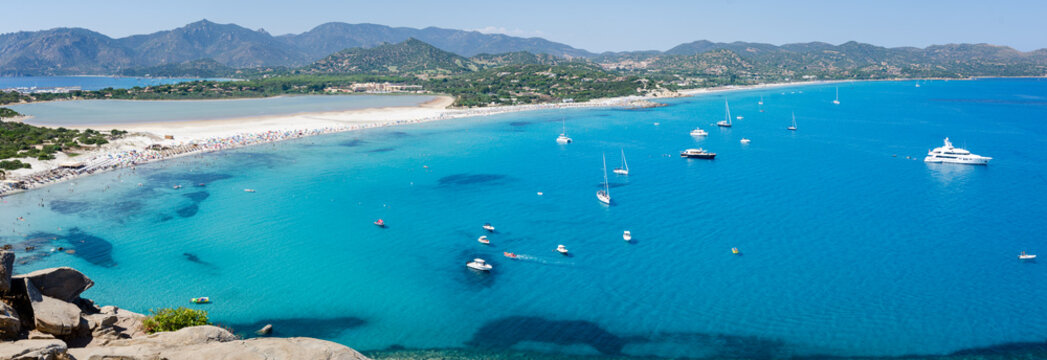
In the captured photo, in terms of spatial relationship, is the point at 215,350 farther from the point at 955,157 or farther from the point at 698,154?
the point at 955,157

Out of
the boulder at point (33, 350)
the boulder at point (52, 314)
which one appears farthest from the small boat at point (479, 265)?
the boulder at point (33, 350)

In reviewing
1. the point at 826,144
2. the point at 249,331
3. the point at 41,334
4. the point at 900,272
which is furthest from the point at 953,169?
the point at 41,334

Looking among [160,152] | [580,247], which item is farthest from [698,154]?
[160,152]

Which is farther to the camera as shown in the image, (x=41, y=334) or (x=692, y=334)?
(x=692, y=334)

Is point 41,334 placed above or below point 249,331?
above

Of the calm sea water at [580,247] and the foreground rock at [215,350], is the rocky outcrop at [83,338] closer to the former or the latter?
the foreground rock at [215,350]

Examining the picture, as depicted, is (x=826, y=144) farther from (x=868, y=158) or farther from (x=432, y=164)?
(x=432, y=164)
